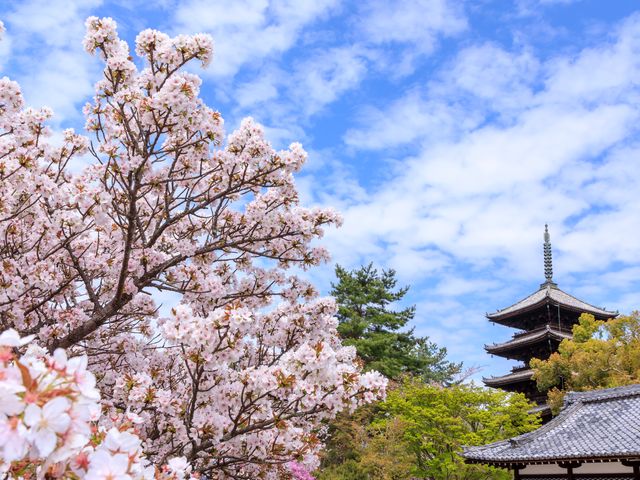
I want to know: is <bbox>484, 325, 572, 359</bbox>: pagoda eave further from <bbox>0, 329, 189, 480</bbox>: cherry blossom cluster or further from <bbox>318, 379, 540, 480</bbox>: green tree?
<bbox>0, 329, 189, 480</bbox>: cherry blossom cluster

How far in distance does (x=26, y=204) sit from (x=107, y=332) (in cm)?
225

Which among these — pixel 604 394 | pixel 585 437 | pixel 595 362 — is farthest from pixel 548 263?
pixel 585 437

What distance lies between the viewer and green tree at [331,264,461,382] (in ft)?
99.7

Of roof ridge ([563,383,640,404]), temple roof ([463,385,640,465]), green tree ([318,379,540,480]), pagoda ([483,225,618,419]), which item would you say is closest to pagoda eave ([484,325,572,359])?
pagoda ([483,225,618,419])

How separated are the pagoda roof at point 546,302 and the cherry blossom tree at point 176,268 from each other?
1109 inches

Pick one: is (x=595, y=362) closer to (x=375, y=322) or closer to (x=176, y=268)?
(x=375, y=322)

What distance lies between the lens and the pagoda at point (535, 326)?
1297 inches

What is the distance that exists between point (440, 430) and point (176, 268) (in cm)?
1308

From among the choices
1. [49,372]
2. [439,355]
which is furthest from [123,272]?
[439,355]

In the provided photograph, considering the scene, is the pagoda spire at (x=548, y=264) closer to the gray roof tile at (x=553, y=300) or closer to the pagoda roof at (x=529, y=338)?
the gray roof tile at (x=553, y=300)

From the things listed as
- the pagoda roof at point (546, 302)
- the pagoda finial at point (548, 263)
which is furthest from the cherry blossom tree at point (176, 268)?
the pagoda finial at point (548, 263)

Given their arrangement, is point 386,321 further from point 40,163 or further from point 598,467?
point 40,163

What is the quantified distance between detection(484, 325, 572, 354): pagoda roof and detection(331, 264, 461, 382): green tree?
4.55m

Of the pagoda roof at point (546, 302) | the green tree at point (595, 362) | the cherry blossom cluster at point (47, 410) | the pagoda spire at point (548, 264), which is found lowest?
Result: the cherry blossom cluster at point (47, 410)
